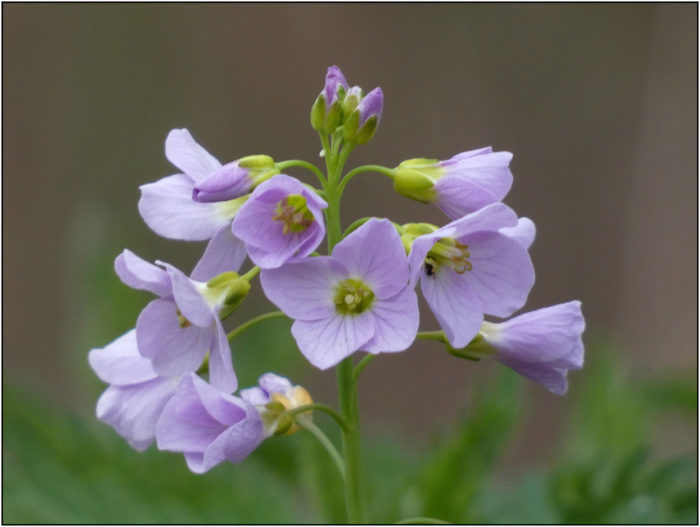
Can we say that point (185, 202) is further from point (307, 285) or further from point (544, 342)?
point (544, 342)

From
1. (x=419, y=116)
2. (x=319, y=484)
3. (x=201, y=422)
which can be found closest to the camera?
(x=201, y=422)

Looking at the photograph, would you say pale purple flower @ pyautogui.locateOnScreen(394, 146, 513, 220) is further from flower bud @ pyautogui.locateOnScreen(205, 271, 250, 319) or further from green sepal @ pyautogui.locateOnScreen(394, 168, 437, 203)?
flower bud @ pyautogui.locateOnScreen(205, 271, 250, 319)

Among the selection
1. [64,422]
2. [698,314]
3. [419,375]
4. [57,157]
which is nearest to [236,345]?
[64,422]

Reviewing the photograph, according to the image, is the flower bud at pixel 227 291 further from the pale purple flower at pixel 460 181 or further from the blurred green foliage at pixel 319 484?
the blurred green foliage at pixel 319 484

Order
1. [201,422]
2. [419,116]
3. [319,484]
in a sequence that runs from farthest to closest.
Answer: [419,116] < [319,484] < [201,422]

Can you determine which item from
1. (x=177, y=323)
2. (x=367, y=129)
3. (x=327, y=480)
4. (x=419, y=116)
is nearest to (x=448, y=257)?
(x=367, y=129)

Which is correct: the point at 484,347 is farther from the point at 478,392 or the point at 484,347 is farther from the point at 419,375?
the point at 419,375

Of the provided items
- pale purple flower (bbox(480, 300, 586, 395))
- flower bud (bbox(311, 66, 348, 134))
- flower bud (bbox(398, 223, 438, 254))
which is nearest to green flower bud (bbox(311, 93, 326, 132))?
flower bud (bbox(311, 66, 348, 134))

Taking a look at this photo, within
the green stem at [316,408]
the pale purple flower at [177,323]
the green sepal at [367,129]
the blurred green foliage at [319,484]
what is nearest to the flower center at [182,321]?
the pale purple flower at [177,323]
